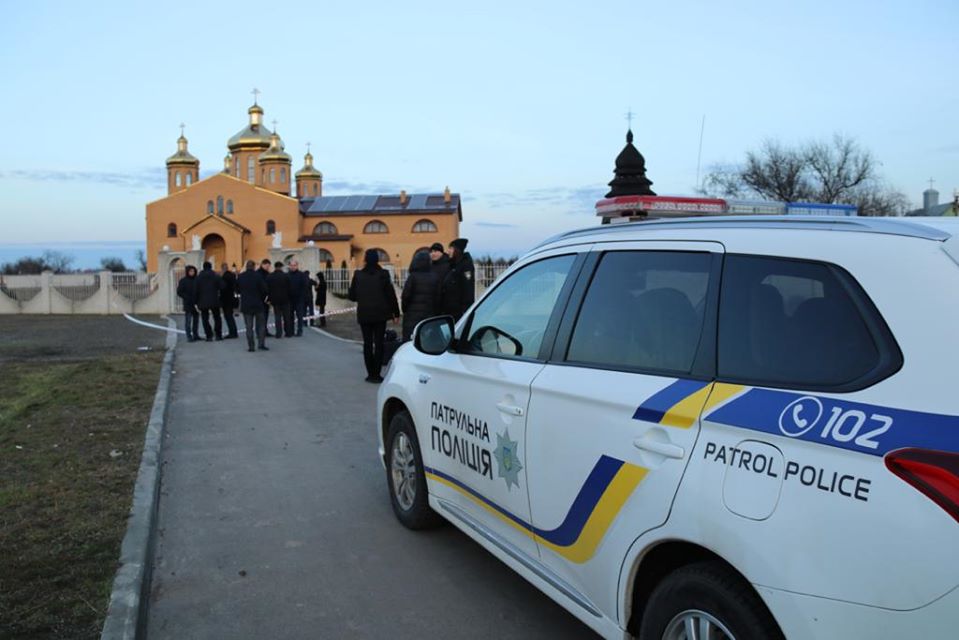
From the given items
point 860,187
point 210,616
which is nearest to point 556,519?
point 210,616

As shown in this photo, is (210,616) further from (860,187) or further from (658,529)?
(860,187)

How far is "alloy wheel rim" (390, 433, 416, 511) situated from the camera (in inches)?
210

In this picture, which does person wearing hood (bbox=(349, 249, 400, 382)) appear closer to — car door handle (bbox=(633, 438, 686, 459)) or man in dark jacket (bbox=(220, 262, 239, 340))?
man in dark jacket (bbox=(220, 262, 239, 340))

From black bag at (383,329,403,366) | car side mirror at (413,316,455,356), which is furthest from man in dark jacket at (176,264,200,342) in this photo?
car side mirror at (413,316,455,356)

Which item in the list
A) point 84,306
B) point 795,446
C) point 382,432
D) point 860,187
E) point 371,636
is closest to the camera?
point 795,446

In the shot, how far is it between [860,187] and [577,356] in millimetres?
29526

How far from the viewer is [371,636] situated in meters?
3.96

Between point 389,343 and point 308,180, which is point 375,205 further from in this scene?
point 389,343

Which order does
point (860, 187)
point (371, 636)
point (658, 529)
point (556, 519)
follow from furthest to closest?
point (860, 187), point (371, 636), point (556, 519), point (658, 529)

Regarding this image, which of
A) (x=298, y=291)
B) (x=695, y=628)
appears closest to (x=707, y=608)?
(x=695, y=628)

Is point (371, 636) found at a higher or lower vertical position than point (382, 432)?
lower

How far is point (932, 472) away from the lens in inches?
77.5

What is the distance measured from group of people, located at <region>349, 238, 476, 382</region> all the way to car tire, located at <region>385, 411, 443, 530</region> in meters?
5.31

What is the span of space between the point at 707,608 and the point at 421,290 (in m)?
8.88
